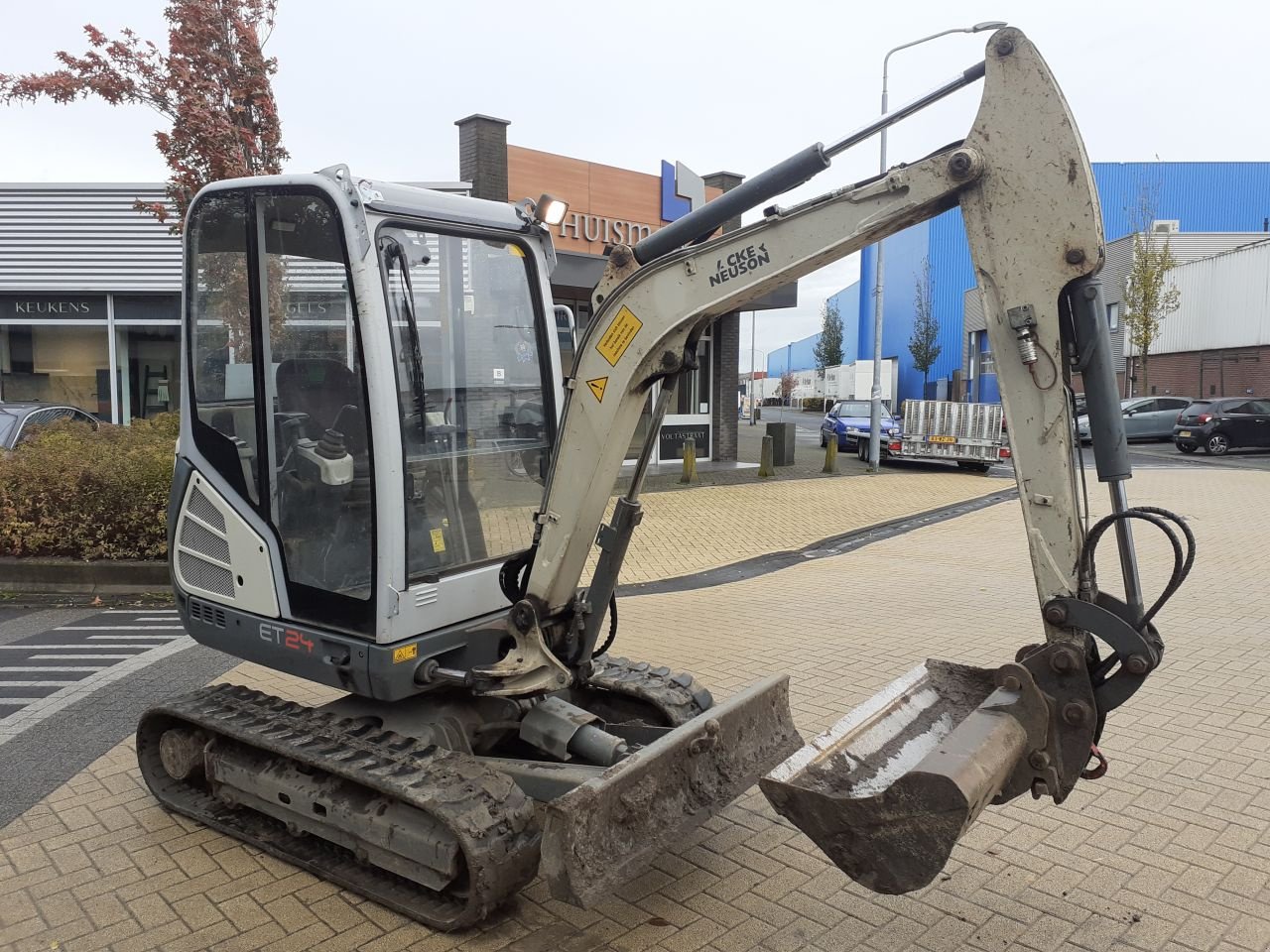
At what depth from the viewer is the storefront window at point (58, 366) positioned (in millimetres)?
19656

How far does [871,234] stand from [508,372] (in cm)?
181

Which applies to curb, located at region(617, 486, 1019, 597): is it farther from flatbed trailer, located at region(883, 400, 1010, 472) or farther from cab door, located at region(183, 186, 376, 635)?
cab door, located at region(183, 186, 376, 635)

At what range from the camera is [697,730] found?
367 centimetres

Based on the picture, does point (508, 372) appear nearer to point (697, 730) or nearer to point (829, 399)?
point (697, 730)

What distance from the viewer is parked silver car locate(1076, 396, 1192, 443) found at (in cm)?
2983

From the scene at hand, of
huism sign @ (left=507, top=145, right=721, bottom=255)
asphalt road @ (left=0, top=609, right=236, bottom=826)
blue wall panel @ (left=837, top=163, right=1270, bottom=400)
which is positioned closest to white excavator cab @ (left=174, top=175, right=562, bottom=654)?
asphalt road @ (left=0, top=609, right=236, bottom=826)

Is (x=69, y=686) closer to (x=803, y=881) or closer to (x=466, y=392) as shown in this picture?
(x=466, y=392)

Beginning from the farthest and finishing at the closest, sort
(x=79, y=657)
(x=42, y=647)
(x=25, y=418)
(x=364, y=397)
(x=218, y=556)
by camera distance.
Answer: (x=25, y=418)
(x=42, y=647)
(x=79, y=657)
(x=218, y=556)
(x=364, y=397)

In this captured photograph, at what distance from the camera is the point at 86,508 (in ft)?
29.8

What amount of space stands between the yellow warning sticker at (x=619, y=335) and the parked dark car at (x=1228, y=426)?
88.1ft

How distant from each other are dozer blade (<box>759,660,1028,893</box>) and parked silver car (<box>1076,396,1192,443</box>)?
29993 millimetres

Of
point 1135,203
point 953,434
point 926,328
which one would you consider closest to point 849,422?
point 953,434

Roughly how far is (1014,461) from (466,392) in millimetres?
2194

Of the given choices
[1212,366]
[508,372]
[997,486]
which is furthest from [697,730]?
[1212,366]
